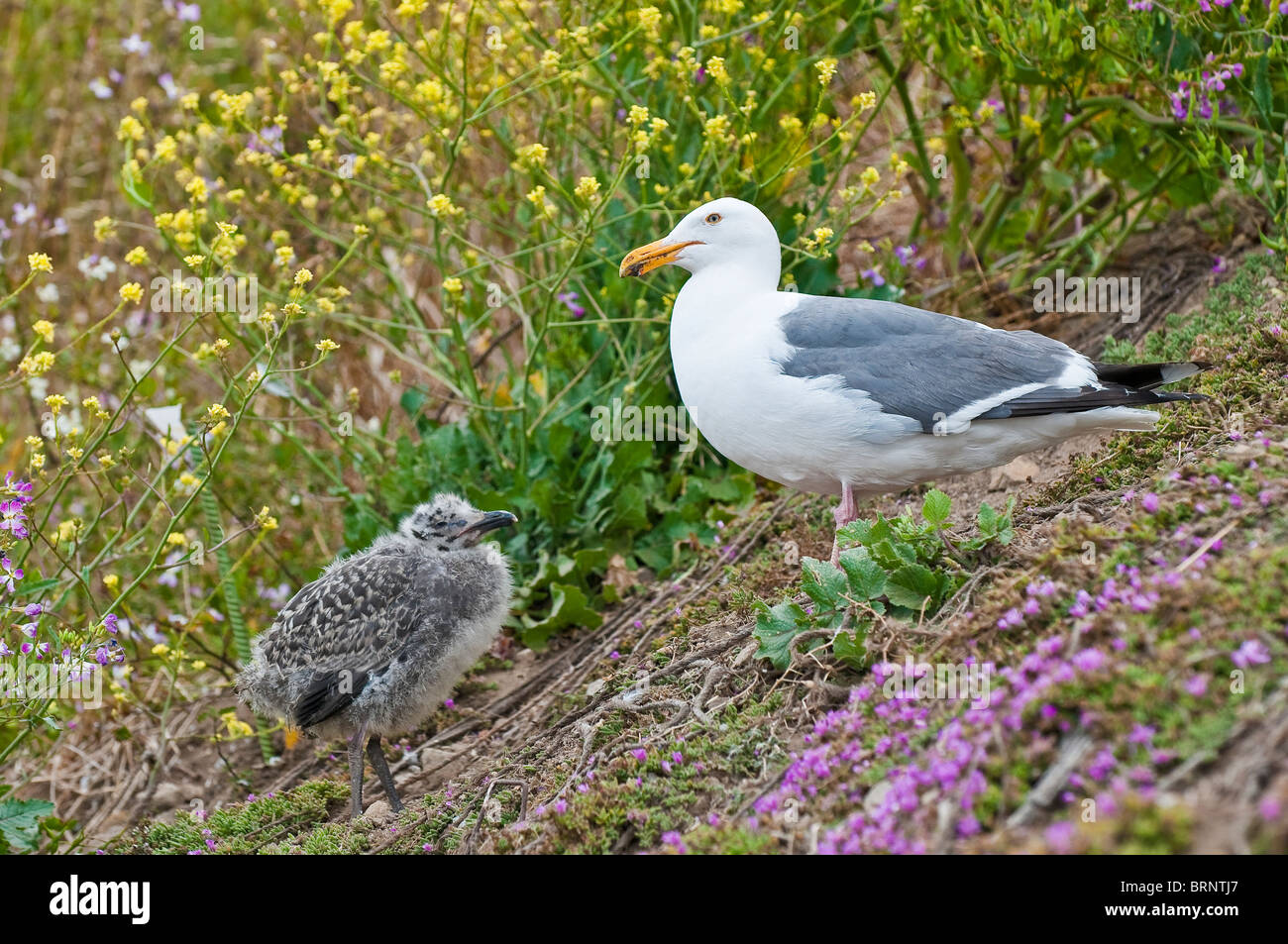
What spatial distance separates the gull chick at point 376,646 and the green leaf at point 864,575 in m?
1.56

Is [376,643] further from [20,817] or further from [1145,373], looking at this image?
[1145,373]

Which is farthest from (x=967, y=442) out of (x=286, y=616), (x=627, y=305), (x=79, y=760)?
(x=79, y=760)

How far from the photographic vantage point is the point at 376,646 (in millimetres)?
4723

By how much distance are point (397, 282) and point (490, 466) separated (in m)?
1.04

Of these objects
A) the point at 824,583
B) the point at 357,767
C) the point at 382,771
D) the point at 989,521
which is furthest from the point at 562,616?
the point at 989,521

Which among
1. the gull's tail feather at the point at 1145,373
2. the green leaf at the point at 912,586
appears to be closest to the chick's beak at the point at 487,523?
the green leaf at the point at 912,586

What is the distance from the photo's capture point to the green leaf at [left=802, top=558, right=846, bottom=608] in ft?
13.5

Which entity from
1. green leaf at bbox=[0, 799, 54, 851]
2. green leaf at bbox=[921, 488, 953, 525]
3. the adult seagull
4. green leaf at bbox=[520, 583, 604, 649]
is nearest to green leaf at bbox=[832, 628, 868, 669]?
green leaf at bbox=[921, 488, 953, 525]

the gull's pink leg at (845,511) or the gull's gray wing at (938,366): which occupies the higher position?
the gull's gray wing at (938,366)

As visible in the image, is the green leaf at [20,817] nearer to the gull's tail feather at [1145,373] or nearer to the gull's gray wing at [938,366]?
the gull's gray wing at [938,366]

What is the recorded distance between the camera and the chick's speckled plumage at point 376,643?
186 inches

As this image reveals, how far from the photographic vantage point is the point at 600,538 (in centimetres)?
614

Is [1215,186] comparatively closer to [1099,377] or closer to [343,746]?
[1099,377]

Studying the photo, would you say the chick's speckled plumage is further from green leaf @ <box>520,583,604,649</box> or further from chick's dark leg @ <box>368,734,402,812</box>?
green leaf @ <box>520,583,604,649</box>
